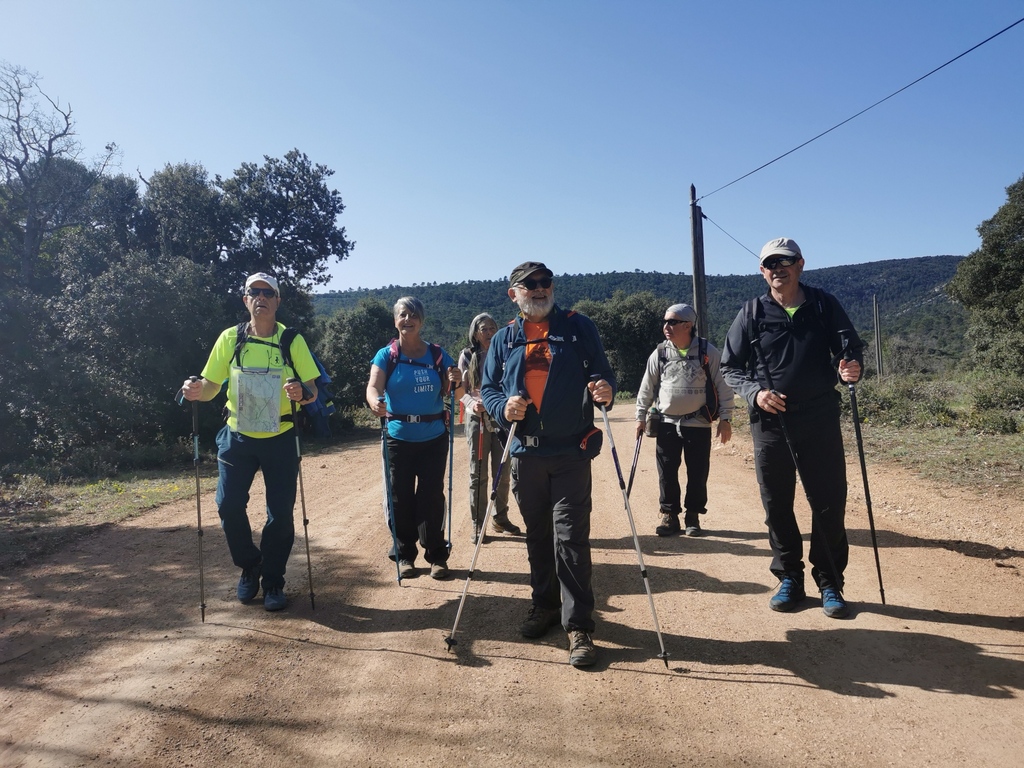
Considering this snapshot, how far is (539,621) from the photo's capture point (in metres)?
4.08

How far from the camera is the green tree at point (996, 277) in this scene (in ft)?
73.8

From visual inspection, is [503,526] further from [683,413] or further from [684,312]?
[684,312]

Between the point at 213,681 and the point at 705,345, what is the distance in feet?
16.1

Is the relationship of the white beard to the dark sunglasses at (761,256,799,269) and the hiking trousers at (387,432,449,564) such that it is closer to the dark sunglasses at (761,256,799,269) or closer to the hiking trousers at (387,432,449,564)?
the dark sunglasses at (761,256,799,269)

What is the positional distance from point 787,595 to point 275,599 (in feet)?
11.3

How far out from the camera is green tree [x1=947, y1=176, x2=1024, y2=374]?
73.8ft

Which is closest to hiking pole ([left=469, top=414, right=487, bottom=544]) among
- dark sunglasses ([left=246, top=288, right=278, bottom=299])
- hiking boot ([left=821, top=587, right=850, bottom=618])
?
dark sunglasses ([left=246, top=288, right=278, bottom=299])

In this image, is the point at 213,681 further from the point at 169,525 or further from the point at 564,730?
the point at 169,525

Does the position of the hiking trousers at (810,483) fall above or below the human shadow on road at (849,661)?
above

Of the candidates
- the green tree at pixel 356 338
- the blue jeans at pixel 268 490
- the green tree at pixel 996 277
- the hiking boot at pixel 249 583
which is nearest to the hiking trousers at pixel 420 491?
the blue jeans at pixel 268 490

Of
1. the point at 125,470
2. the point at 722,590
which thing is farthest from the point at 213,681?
the point at 125,470

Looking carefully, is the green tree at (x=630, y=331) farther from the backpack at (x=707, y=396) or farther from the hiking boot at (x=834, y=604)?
the hiking boot at (x=834, y=604)

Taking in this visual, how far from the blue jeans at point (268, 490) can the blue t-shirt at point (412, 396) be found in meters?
0.80

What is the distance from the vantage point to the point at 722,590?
4758 millimetres
